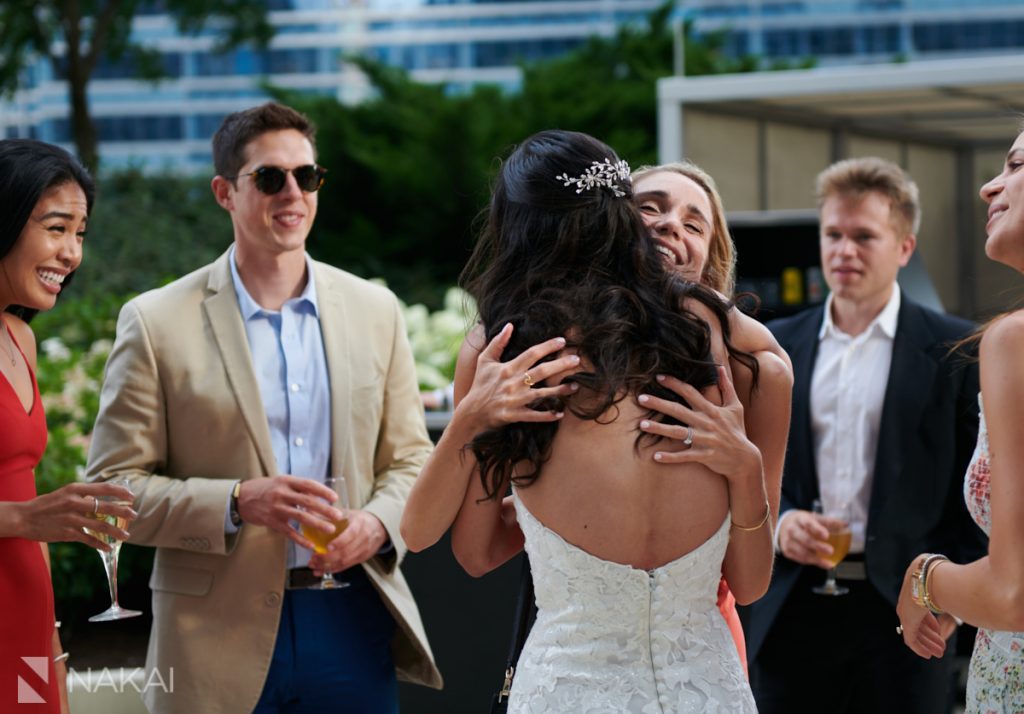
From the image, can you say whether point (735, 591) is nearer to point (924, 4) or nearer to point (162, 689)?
point (162, 689)

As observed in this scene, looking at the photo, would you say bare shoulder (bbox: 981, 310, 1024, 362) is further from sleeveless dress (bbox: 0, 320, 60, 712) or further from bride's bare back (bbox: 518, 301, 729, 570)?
sleeveless dress (bbox: 0, 320, 60, 712)

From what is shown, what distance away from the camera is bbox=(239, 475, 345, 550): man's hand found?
116 inches

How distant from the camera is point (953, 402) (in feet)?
12.3

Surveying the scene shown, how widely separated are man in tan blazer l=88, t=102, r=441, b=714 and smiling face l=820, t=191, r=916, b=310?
155cm

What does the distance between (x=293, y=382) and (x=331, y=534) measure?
0.47 meters

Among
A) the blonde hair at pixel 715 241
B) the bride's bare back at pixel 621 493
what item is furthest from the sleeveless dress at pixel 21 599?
the blonde hair at pixel 715 241

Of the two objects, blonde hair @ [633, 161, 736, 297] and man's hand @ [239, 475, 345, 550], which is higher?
blonde hair @ [633, 161, 736, 297]

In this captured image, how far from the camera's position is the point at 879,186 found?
4.08 metres

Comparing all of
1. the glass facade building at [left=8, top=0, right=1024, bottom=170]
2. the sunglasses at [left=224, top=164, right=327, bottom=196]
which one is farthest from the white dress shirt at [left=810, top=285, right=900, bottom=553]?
the glass facade building at [left=8, top=0, right=1024, bottom=170]

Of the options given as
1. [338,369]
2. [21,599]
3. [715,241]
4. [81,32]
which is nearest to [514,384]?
[715,241]

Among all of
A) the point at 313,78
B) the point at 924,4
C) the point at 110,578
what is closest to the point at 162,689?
the point at 110,578

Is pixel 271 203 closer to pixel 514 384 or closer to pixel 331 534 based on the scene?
pixel 331 534

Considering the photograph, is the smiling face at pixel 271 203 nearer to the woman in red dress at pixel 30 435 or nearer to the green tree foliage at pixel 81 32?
the woman in red dress at pixel 30 435

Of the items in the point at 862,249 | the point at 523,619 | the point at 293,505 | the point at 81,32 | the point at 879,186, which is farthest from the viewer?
the point at 81,32
